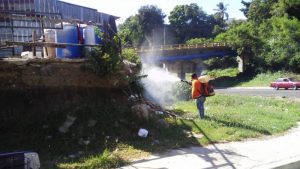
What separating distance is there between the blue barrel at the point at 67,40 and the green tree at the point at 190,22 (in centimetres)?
8665

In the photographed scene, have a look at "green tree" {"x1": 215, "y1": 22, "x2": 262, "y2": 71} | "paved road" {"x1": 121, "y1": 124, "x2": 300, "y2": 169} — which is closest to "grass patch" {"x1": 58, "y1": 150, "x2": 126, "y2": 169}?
"paved road" {"x1": 121, "y1": 124, "x2": 300, "y2": 169}

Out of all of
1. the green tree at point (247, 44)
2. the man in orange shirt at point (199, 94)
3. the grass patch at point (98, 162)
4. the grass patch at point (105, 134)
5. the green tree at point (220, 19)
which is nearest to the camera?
the grass patch at point (98, 162)

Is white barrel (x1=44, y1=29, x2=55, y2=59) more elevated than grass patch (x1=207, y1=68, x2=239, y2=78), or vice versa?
white barrel (x1=44, y1=29, x2=55, y2=59)

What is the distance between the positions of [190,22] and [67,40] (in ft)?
291

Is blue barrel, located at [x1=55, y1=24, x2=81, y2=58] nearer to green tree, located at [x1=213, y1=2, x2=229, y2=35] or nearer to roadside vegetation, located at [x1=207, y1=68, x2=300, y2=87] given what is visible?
roadside vegetation, located at [x1=207, y1=68, x2=300, y2=87]

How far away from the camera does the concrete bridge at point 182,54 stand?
202 feet

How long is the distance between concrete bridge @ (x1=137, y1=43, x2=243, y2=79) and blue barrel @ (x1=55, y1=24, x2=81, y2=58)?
163ft

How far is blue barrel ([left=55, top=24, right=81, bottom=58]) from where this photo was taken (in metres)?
10.5

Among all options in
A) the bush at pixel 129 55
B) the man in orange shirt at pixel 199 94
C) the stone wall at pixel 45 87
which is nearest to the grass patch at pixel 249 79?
the man in orange shirt at pixel 199 94

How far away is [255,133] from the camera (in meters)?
11.2

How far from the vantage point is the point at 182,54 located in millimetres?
64625

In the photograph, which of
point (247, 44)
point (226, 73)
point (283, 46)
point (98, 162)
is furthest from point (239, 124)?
point (226, 73)

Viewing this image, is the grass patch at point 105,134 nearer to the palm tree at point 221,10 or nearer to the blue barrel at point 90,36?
the blue barrel at point 90,36

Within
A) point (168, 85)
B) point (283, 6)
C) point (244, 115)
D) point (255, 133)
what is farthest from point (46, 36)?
point (283, 6)
